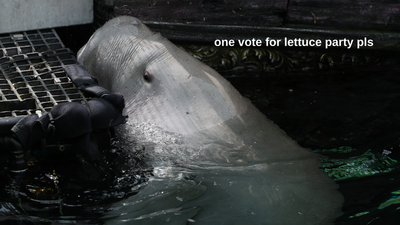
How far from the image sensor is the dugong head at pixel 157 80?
3.17 meters

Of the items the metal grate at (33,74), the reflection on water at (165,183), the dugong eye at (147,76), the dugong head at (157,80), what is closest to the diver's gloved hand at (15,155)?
the reflection on water at (165,183)

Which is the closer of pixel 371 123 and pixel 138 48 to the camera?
pixel 138 48

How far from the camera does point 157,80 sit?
11.0 ft

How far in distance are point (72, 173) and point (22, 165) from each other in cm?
31

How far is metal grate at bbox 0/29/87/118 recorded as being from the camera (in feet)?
10.3

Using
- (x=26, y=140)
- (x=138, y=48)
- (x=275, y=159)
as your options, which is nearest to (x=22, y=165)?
(x=26, y=140)

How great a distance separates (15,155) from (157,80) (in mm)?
1205

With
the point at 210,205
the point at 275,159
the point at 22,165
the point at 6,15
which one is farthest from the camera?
the point at 6,15

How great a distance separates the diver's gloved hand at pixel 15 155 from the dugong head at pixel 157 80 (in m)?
0.89

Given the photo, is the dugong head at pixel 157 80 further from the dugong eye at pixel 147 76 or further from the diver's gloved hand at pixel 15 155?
the diver's gloved hand at pixel 15 155

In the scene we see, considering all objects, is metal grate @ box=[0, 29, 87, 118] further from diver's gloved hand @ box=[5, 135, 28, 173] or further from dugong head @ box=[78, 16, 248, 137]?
diver's gloved hand @ box=[5, 135, 28, 173]

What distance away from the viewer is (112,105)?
293 cm

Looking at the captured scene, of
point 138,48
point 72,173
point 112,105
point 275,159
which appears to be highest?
point 138,48

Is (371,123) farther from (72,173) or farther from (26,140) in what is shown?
(26,140)
